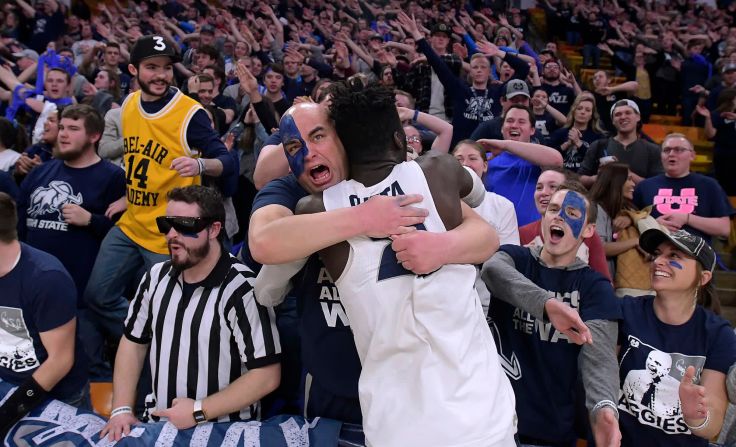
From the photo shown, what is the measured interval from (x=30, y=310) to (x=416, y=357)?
2.07 meters

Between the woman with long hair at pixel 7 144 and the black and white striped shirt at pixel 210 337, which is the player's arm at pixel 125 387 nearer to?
the black and white striped shirt at pixel 210 337

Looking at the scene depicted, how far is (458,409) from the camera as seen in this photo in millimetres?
2090

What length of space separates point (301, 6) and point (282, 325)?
476 inches

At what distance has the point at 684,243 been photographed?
128 inches

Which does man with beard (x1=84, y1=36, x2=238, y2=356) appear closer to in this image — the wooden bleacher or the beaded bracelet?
the beaded bracelet

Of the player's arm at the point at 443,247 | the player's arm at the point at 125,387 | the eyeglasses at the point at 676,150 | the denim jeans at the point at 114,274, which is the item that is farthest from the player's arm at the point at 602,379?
the eyeglasses at the point at 676,150

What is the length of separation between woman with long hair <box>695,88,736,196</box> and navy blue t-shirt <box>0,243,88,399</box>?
23.8 feet

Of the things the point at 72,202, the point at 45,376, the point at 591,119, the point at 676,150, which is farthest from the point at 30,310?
the point at 591,119

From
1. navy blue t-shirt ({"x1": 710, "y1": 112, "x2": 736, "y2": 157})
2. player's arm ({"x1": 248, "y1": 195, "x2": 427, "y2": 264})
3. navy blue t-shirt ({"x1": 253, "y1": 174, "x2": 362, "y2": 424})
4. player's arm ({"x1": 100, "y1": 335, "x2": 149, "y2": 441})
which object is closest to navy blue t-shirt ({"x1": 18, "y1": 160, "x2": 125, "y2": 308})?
player's arm ({"x1": 100, "y1": 335, "x2": 149, "y2": 441})

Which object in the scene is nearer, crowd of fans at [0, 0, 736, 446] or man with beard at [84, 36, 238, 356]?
crowd of fans at [0, 0, 736, 446]

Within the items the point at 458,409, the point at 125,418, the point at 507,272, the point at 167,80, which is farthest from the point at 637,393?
the point at 167,80

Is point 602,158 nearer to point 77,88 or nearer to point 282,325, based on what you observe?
point 282,325

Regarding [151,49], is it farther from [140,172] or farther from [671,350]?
[671,350]

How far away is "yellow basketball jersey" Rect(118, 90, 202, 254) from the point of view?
174 inches
